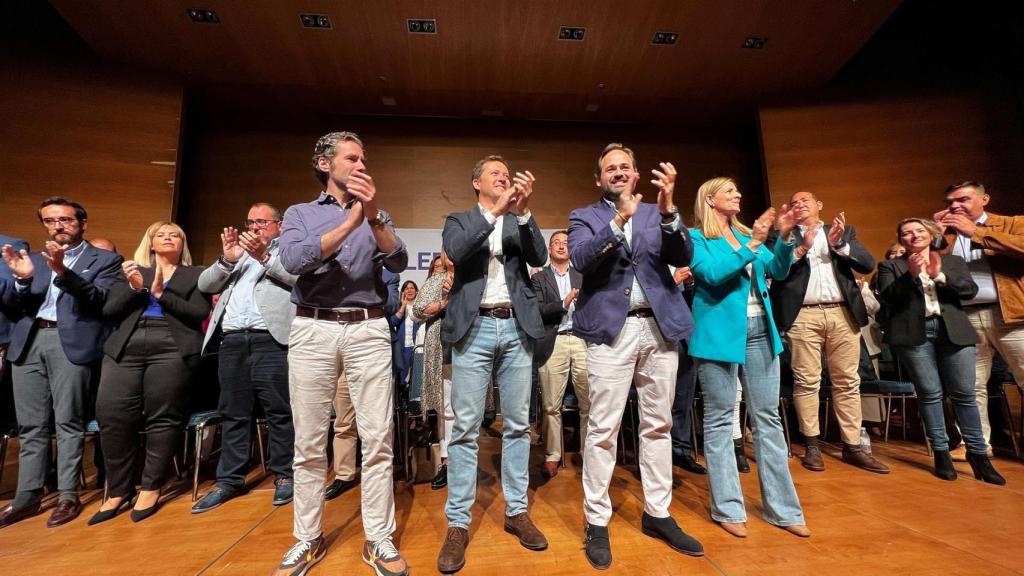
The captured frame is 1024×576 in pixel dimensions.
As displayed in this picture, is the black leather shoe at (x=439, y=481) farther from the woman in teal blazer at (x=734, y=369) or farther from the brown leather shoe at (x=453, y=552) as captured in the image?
the woman in teal blazer at (x=734, y=369)

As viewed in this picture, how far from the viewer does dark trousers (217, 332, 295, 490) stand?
9.13 feet

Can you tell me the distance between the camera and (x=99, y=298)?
2795mm

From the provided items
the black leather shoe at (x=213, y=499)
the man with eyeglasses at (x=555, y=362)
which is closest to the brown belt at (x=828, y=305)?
the man with eyeglasses at (x=555, y=362)

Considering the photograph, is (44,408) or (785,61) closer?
(44,408)

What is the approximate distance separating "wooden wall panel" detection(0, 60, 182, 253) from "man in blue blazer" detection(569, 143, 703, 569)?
6.03 m

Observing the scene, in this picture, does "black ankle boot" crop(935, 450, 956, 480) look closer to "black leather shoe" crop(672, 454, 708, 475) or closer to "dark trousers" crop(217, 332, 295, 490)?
"black leather shoe" crop(672, 454, 708, 475)

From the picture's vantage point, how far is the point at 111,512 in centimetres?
255

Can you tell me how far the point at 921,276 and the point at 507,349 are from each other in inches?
121

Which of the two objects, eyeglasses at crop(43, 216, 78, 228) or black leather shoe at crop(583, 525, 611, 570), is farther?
eyeglasses at crop(43, 216, 78, 228)

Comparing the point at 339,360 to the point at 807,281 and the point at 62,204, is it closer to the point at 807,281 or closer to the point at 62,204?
the point at 62,204

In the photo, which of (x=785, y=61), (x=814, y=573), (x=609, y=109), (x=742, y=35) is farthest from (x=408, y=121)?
(x=814, y=573)

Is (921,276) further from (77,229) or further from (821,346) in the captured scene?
(77,229)

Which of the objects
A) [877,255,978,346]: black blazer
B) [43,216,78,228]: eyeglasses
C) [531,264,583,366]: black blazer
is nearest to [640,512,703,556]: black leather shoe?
[531,264,583,366]: black blazer

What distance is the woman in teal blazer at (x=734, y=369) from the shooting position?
2.09 m
